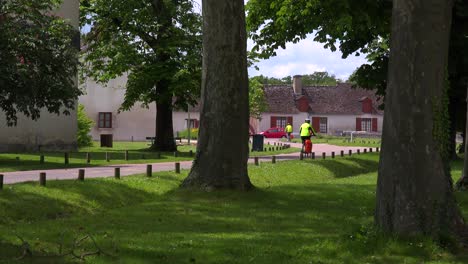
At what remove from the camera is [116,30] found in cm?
3616

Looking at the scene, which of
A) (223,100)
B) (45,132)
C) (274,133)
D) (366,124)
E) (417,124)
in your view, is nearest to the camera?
(417,124)

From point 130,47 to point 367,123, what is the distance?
55.4 meters

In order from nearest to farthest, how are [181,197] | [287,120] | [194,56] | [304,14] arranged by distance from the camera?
[181,197], [304,14], [194,56], [287,120]

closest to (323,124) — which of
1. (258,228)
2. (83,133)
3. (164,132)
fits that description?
(83,133)

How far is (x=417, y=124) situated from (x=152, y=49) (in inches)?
1082

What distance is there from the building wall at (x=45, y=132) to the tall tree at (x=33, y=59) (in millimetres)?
9552

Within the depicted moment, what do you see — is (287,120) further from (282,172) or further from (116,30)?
(282,172)

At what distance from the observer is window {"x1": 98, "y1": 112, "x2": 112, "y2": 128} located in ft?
222

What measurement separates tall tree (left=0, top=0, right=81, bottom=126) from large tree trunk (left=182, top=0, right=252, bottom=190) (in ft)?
30.4

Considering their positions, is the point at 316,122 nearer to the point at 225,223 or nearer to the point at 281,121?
the point at 281,121

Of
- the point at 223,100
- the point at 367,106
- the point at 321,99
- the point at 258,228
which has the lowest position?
the point at 258,228

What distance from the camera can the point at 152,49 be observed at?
3556 centimetres

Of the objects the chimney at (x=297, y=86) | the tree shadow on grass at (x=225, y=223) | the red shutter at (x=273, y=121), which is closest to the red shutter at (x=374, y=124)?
the chimney at (x=297, y=86)

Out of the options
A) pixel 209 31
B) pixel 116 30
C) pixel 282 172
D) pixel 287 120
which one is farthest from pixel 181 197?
pixel 287 120
